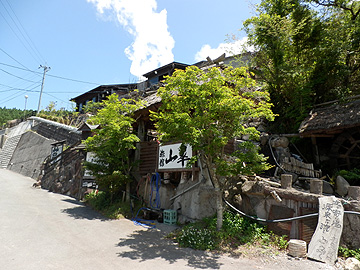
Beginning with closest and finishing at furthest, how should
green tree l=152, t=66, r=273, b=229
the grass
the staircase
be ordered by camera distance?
green tree l=152, t=66, r=273, b=229 → the grass → the staircase

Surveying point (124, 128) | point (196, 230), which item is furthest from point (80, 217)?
point (196, 230)

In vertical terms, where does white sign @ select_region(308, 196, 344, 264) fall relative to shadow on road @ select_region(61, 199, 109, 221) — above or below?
above

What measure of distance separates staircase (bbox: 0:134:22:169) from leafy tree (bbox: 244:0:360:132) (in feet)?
114

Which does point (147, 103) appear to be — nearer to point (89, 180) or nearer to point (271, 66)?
point (89, 180)

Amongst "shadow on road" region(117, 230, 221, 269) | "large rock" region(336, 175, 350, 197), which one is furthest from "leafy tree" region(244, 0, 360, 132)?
"shadow on road" region(117, 230, 221, 269)

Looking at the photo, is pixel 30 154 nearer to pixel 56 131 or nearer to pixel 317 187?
pixel 56 131

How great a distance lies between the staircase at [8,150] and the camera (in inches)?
1261

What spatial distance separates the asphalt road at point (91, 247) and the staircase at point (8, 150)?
26.5 m

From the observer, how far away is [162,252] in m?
6.96

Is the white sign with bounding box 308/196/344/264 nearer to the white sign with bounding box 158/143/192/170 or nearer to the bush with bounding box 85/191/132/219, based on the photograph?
the white sign with bounding box 158/143/192/170

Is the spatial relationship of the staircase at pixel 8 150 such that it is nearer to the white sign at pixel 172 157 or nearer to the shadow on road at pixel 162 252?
the white sign at pixel 172 157

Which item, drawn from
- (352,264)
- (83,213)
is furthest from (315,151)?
(83,213)

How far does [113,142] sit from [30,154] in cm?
2200

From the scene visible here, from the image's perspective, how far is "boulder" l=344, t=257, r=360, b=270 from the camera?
224 inches
